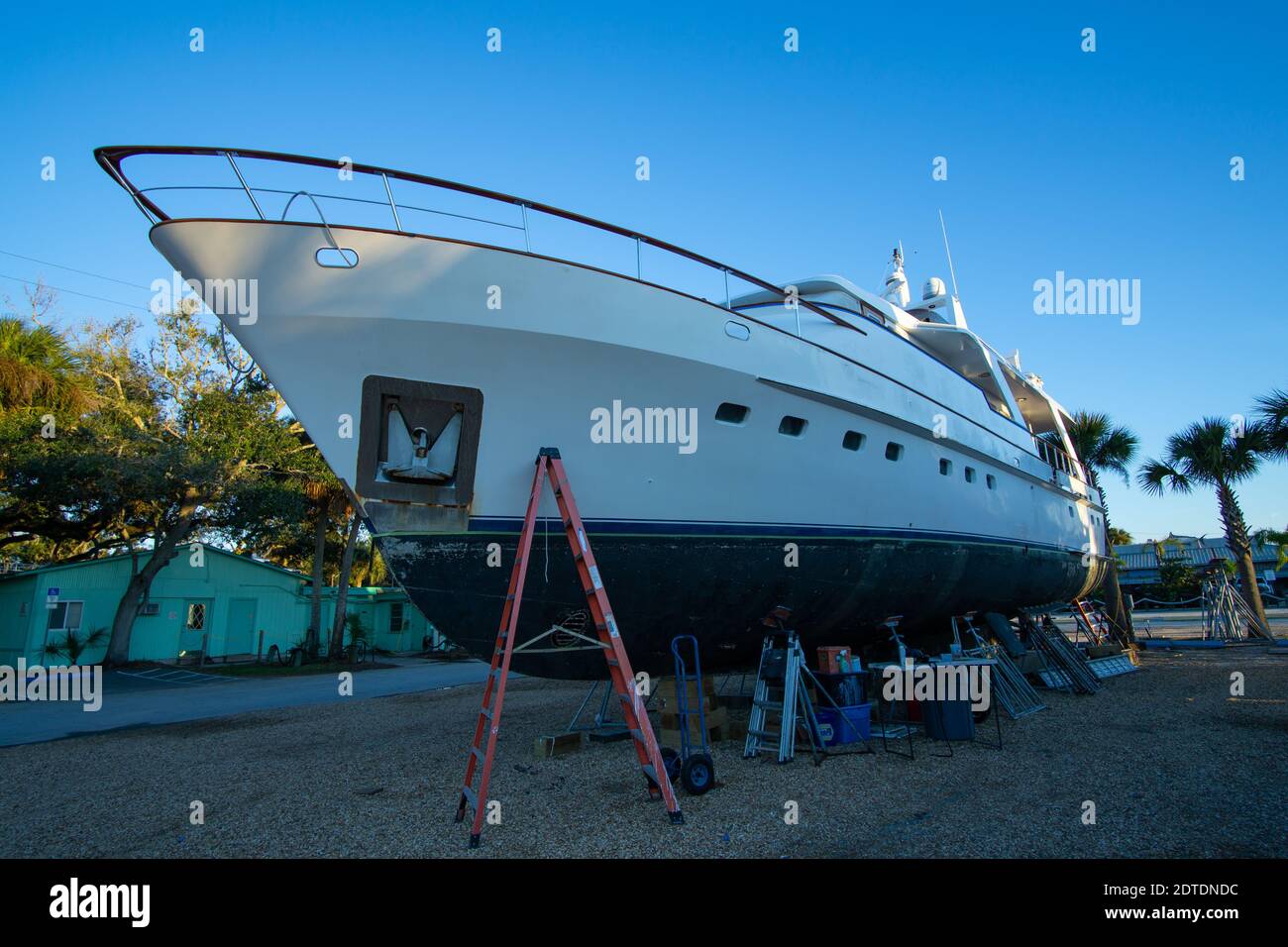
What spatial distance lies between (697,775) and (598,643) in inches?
47.3

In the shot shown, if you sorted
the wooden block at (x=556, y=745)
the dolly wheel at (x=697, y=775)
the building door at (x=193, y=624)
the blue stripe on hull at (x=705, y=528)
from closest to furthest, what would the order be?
the dolly wheel at (x=697, y=775) < the blue stripe on hull at (x=705, y=528) < the wooden block at (x=556, y=745) < the building door at (x=193, y=624)

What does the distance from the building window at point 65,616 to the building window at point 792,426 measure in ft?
63.1

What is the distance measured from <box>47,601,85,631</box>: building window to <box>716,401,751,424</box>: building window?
1895 cm

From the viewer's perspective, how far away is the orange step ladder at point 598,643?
4109 mm

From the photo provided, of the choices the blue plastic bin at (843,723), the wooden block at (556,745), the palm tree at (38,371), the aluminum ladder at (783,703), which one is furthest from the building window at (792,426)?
the palm tree at (38,371)

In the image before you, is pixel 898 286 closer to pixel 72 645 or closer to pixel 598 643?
pixel 598 643

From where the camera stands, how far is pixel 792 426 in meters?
5.91

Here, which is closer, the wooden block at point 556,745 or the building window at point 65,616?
the wooden block at point 556,745

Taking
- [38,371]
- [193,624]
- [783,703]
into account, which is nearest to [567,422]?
[783,703]

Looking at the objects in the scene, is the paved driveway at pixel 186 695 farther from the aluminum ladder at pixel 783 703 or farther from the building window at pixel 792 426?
the building window at pixel 792 426

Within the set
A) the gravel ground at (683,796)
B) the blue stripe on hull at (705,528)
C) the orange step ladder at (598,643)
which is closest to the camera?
the gravel ground at (683,796)

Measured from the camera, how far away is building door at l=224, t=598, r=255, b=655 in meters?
19.6

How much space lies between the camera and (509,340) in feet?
16.0
